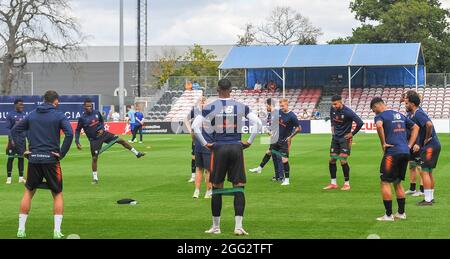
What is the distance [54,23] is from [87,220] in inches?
2512

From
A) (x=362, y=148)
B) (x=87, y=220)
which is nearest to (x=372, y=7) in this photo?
(x=362, y=148)

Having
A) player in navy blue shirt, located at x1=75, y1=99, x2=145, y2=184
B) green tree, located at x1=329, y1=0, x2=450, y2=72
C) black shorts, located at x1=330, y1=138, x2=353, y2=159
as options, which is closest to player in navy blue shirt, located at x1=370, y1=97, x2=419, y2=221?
black shorts, located at x1=330, y1=138, x2=353, y2=159

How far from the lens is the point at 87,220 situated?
15656 millimetres

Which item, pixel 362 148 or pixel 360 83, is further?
pixel 360 83

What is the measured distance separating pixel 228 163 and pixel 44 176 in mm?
2871

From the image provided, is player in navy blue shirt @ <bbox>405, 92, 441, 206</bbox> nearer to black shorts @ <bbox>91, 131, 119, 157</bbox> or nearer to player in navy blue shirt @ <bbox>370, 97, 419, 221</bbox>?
player in navy blue shirt @ <bbox>370, 97, 419, 221</bbox>

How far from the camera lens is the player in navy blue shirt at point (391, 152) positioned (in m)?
15.0

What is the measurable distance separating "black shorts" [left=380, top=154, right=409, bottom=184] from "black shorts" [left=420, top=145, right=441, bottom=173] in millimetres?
2556

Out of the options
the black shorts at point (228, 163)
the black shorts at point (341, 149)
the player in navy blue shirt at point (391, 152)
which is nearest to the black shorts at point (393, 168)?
the player in navy blue shirt at point (391, 152)

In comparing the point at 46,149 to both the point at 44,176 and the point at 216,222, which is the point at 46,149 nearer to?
the point at 44,176

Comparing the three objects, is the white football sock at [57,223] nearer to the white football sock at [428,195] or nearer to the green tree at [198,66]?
the white football sock at [428,195]
